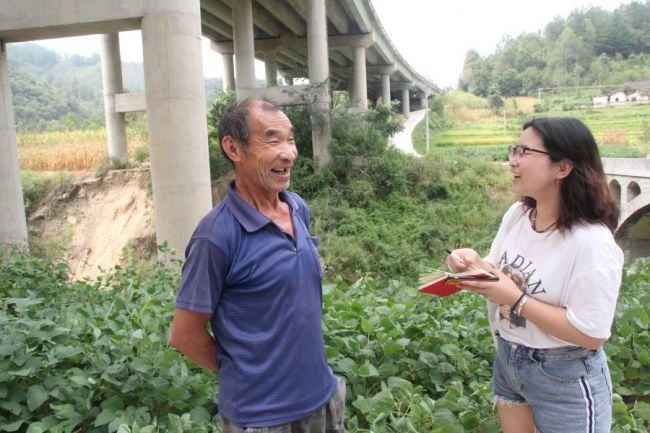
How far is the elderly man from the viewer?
71.4 inches

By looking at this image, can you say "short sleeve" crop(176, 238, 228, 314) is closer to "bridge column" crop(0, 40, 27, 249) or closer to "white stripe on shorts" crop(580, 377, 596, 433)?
"white stripe on shorts" crop(580, 377, 596, 433)

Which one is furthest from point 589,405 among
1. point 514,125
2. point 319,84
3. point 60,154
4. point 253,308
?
point 514,125

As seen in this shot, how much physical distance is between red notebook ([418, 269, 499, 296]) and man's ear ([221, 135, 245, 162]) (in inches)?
33.6

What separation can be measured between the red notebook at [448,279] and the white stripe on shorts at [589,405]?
471mm

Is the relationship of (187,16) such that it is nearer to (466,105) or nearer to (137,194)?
(137,194)

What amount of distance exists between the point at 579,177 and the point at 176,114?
950 cm

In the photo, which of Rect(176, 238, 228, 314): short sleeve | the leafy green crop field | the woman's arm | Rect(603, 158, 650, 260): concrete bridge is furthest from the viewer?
Rect(603, 158, 650, 260): concrete bridge

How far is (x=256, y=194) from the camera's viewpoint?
6.59ft

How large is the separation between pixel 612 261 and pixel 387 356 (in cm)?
144

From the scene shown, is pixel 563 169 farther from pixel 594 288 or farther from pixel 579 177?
pixel 594 288

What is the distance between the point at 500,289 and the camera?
198 cm

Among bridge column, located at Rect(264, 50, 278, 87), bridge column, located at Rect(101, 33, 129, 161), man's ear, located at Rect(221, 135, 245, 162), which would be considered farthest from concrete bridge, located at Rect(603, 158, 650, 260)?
man's ear, located at Rect(221, 135, 245, 162)

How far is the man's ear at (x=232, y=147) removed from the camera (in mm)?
2000

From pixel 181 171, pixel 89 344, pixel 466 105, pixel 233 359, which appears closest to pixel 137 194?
pixel 181 171
